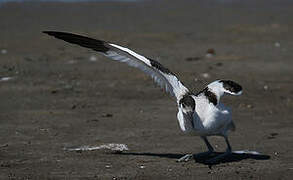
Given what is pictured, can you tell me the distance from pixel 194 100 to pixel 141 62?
81cm

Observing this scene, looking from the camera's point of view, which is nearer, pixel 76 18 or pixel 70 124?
pixel 70 124

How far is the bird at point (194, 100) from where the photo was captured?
7.56 m

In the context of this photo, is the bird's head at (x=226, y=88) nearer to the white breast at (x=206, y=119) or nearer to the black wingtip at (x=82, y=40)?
the white breast at (x=206, y=119)

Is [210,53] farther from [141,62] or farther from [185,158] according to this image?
[185,158]

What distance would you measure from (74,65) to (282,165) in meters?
8.18

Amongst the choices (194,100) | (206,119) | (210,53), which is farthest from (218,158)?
(210,53)

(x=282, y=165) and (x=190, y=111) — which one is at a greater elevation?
(x=190, y=111)

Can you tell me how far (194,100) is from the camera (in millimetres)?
7707

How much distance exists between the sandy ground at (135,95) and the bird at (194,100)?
1.17 feet

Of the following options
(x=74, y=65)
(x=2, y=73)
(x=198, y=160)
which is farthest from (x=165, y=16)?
(x=198, y=160)

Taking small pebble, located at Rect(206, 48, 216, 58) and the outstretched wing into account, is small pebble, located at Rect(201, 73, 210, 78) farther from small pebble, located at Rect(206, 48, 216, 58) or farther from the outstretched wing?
the outstretched wing

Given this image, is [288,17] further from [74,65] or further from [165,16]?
[74,65]

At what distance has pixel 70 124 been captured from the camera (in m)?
10.0

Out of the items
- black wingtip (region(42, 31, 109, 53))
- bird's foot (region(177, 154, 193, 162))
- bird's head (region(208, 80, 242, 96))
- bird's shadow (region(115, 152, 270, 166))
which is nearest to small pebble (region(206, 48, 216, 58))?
black wingtip (region(42, 31, 109, 53))
